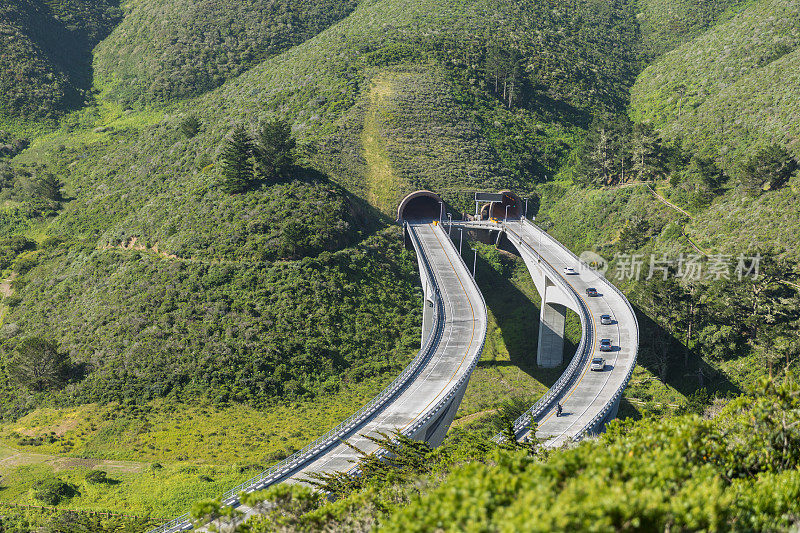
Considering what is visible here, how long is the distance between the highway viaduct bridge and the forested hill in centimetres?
427

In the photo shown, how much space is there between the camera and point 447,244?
258 feet

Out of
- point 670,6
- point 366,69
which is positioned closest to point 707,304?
point 366,69

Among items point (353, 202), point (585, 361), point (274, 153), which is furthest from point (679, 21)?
point (585, 361)

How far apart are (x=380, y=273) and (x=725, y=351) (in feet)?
133

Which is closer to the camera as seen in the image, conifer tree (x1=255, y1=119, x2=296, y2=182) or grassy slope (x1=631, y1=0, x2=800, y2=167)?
conifer tree (x1=255, y1=119, x2=296, y2=182)

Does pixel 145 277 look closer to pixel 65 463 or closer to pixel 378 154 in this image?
pixel 65 463

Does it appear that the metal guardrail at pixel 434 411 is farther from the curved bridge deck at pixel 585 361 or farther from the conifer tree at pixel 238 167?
the conifer tree at pixel 238 167

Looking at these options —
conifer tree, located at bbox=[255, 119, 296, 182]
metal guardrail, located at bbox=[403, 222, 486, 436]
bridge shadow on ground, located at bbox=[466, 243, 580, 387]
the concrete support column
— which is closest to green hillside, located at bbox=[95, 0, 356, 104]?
conifer tree, located at bbox=[255, 119, 296, 182]

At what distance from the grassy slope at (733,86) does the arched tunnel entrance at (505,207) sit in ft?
99.1

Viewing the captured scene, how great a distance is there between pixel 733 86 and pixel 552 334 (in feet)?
222

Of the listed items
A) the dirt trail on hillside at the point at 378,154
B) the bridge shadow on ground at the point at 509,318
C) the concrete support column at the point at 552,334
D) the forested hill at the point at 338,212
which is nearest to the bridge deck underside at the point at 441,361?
the forested hill at the point at 338,212

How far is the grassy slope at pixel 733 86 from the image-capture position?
257 ft

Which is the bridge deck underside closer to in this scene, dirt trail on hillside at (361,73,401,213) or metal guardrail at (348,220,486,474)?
metal guardrail at (348,220,486,474)

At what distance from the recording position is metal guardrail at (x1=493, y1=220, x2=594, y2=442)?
38.9 m
